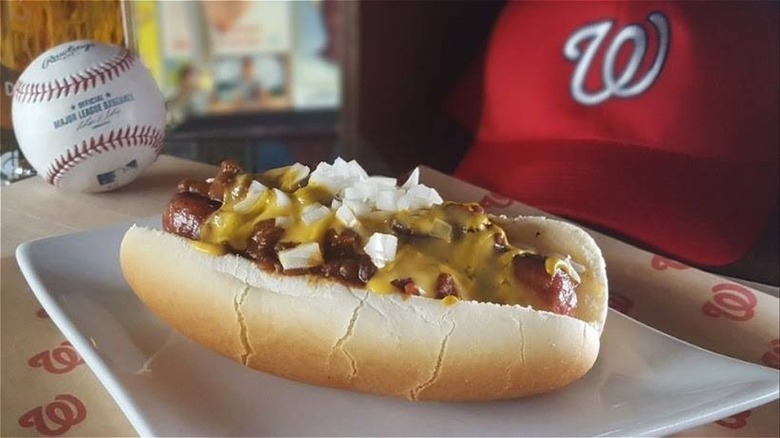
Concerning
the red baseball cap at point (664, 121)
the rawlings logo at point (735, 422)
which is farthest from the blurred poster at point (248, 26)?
the rawlings logo at point (735, 422)

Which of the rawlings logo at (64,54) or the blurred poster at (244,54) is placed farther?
the blurred poster at (244,54)

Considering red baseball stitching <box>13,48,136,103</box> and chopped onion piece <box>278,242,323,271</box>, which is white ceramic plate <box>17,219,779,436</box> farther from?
red baseball stitching <box>13,48,136,103</box>

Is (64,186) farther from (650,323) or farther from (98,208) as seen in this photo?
(650,323)

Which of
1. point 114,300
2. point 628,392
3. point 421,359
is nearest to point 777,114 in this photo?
point 628,392

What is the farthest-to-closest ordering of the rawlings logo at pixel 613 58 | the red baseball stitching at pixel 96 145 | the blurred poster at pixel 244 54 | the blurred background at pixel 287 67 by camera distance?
the blurred poster at pixel 244 54
the rawlings logo at pixel 613 58
the blurred background at pixel 287 67
the red baseball stitching at pixel 96 145

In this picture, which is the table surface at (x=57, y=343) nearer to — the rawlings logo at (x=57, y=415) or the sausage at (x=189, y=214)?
the rawlings logo at (x=57, y=415)

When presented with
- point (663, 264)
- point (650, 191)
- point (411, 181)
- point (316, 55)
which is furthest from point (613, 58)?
point (316, 55)

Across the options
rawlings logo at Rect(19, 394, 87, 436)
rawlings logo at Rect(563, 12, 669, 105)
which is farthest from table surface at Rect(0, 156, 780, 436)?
rawlings logo at Rect(563, 12, 669, 105)
